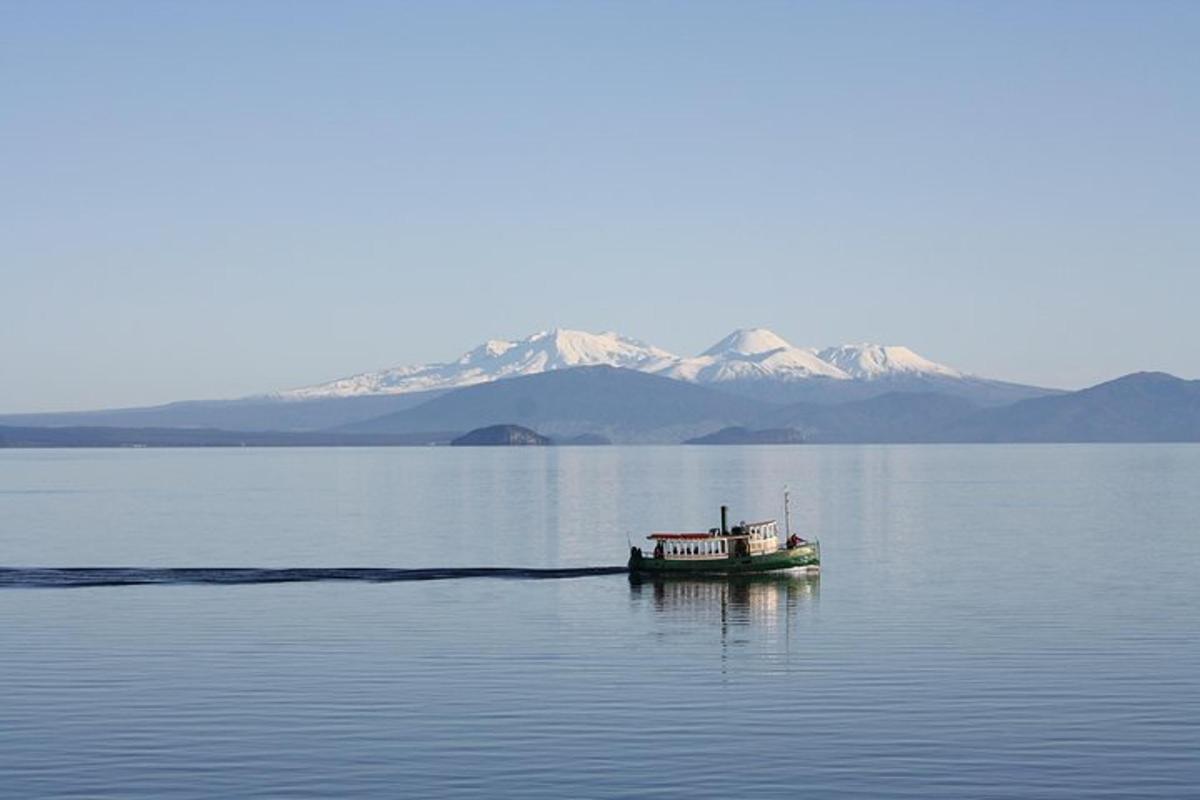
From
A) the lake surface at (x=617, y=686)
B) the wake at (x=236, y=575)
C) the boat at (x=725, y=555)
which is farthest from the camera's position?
the boat at (x=725, y=555)

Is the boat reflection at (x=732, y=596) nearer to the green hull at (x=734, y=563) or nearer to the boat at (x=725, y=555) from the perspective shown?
the green hull at (x=734, y=563)

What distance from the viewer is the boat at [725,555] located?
4705 inches

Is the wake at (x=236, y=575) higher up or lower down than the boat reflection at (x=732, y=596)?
higher up

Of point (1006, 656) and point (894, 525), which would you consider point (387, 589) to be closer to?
point (1006, 656)

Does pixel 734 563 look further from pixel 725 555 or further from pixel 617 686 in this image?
pixel 617 686

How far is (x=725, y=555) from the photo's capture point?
123 metres

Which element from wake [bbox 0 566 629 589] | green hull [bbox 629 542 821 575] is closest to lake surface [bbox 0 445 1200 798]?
green hull [bbox 629 542 821 575]

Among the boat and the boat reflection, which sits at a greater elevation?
the boat

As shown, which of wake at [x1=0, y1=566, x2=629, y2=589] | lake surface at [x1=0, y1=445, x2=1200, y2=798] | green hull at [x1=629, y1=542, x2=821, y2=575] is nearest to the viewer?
lake surface at [x1=0, y1=445, x2=1200, y2=798]

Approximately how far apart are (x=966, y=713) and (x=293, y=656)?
3133 centimetres

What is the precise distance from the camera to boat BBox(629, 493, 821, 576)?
119500 mm

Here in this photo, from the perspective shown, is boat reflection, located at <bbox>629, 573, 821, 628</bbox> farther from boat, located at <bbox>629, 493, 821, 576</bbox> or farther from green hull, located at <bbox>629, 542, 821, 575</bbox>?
boat, located at <bbox>629, 493, 821, 576</bbox>

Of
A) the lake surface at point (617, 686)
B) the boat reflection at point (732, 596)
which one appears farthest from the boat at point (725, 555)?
the lake surface at point (617, 686)

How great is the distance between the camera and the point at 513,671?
239 ft
